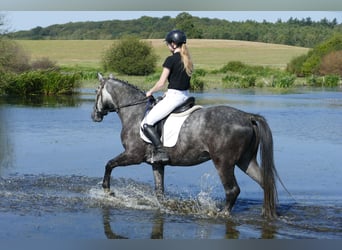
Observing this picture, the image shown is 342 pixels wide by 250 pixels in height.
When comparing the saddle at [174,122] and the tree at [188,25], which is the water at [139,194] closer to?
the saddle at [174,122]

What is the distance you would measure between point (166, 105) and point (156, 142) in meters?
0.48

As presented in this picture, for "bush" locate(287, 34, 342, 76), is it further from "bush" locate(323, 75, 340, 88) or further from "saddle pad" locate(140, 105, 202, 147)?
"saddle pad" locate(140, 105, 202, 147)

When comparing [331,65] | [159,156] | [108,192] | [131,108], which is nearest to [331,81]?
[331,65]

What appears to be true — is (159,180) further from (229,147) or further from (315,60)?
(315,60)

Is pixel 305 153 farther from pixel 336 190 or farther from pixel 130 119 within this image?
pixel 130 119

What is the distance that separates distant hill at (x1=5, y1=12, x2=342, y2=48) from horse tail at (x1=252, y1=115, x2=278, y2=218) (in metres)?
65.7

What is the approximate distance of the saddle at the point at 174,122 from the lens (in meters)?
8.09

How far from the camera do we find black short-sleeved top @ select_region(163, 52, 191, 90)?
7789 millimetres

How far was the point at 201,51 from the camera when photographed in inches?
2768

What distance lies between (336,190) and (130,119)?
3165mm

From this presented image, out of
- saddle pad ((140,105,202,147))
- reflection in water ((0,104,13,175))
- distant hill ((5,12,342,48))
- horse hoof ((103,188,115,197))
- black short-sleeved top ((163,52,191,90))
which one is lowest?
reflection in water ((0,104,13,175))

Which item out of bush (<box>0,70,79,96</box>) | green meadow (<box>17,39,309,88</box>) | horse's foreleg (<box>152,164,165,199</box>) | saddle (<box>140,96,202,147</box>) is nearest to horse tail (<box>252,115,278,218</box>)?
saddle (<box>140,96,202,147</box>)

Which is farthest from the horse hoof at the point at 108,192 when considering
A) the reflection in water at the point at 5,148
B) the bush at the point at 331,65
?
the bush at the point at 331,65

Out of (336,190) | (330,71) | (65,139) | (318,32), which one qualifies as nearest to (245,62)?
(330,71)
